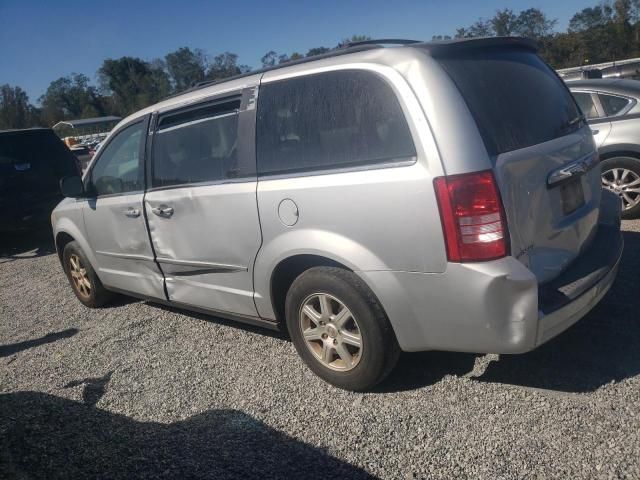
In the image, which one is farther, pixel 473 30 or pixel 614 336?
pixel 473 30

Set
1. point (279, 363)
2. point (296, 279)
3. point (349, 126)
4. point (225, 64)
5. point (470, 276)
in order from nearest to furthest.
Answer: point (470, 276) → point (349, 126) → point (296, 279) → point (279, 363) → point (225, 64)

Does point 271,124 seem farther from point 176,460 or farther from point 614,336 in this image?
point 614,336

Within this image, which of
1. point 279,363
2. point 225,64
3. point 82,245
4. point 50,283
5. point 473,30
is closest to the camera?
point 279,363

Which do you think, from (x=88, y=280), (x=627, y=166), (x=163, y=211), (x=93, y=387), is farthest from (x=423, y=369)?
(x=627, y=166)

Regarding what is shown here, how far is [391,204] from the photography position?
2.78 metres

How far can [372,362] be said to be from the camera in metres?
3.10

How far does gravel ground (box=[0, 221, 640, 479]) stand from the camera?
2.65m

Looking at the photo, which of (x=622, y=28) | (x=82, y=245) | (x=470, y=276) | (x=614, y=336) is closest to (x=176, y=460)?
(x=470, y=276)

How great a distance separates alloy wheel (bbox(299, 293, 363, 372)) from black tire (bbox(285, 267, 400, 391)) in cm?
3

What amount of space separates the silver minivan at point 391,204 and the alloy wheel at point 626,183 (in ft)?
9.17

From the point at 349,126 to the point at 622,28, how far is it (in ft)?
163

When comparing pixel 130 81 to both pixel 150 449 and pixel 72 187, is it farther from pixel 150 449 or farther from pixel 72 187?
pixel 150 449

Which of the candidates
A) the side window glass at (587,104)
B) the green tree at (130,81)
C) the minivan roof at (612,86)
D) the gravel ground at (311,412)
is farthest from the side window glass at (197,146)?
the green tree at (130,81)

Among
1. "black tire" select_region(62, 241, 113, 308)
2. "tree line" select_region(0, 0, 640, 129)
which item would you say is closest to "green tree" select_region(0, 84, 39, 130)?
"tree line" select_region(0, 0, 640, 129)
